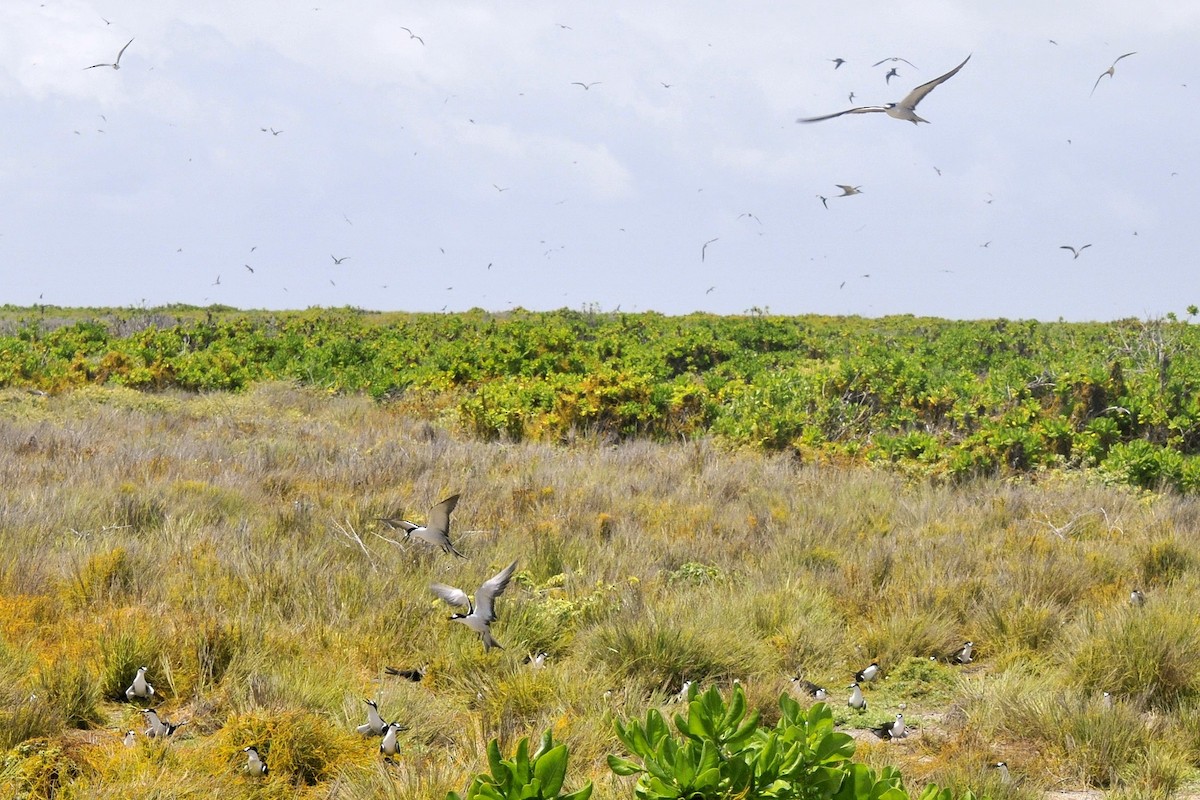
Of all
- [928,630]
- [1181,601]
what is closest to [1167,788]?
[928,630]

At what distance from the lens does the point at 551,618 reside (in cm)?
520

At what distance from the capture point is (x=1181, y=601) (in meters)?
5.48

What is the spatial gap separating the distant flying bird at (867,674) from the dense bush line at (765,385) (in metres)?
5.41

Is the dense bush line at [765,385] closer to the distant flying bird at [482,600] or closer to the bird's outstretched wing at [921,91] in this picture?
the bird's outstretched wing at [921,91]

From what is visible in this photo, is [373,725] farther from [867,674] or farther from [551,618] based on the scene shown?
[867,674]

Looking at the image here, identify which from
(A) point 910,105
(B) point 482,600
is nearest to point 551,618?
(B) point 482,600

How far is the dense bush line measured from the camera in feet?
35.4

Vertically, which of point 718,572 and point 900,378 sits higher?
point 900,378

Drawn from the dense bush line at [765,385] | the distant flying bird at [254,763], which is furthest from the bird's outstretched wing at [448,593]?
the dense bush line at [765,385]

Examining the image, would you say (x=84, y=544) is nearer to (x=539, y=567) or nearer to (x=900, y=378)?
(x=539, y=567)

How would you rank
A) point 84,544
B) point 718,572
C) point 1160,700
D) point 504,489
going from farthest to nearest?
point 504,489, point 718,572, point 84,544, point 1160,700

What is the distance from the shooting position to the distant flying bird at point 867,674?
4828 mm

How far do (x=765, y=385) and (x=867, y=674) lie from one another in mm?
8748

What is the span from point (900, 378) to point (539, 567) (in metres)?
9.67
